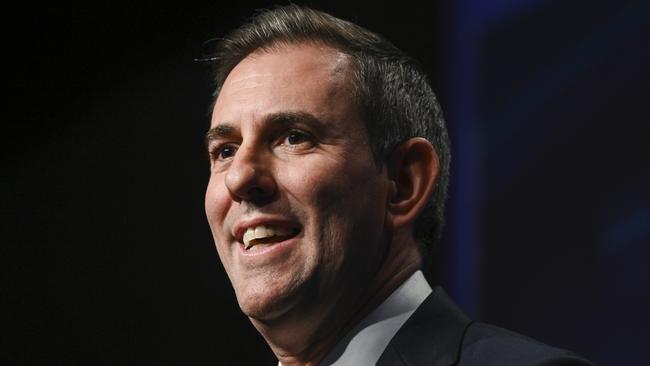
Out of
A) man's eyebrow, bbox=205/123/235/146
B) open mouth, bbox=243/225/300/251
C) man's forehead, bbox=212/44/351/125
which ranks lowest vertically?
open mouth, bbox=243/225/300/251

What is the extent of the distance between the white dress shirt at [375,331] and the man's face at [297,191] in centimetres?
6

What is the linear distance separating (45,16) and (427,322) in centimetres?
187

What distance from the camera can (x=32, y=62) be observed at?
10.1ft

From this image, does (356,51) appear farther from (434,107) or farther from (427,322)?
(427,322)

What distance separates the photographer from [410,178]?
1.90 metres

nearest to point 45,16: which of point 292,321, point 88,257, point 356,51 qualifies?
point 88,257

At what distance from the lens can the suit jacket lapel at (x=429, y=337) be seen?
1.71 metres

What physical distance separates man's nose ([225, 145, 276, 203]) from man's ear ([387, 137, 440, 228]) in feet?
0.83

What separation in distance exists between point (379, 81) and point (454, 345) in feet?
1.80

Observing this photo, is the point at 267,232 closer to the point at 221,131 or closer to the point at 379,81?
the point at 221,131

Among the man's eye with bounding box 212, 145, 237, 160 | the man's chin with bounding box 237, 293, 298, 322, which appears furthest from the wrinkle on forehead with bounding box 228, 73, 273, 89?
the man's chin with bounding box 237, 293, 298, 322

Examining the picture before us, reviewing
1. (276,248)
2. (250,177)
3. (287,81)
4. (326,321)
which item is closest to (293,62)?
(287,81)

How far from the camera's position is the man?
1740 millimetres

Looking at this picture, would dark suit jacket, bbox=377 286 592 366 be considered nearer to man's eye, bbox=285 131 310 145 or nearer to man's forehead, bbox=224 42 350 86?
man's eye, bbox=285 131 310 145
